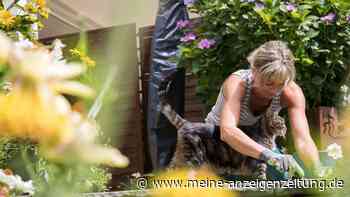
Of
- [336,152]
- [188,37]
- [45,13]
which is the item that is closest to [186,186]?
[336,152]

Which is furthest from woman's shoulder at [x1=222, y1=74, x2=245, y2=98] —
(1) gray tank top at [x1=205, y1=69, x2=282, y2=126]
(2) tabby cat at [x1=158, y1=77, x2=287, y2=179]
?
(2) tabby cat at [x1=158, y1=77, x2=287, y2=179]

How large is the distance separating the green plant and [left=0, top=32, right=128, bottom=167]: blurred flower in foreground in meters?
2.61

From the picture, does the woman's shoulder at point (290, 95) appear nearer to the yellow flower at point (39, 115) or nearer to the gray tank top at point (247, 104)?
the gray tank top at point (247, 104)

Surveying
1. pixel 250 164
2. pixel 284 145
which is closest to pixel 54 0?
pixel 250 164

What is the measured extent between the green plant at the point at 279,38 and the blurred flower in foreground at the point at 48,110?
8.56ft

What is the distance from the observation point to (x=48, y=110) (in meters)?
0.26

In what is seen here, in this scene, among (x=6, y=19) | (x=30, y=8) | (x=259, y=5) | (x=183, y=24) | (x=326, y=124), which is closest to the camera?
(x=6, y=19)

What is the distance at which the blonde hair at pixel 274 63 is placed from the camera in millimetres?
2217

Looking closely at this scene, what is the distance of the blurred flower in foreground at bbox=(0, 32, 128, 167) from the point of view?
0.25 meters

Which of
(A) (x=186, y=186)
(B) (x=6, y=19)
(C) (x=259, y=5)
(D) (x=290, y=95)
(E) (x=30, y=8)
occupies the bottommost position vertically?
(A) (x=186, y=186)

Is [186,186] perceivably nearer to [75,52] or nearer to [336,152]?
[75,52]

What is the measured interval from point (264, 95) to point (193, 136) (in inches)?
11.6

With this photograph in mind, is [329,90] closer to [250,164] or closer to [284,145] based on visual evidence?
[284,145]

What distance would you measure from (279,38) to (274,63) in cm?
67
